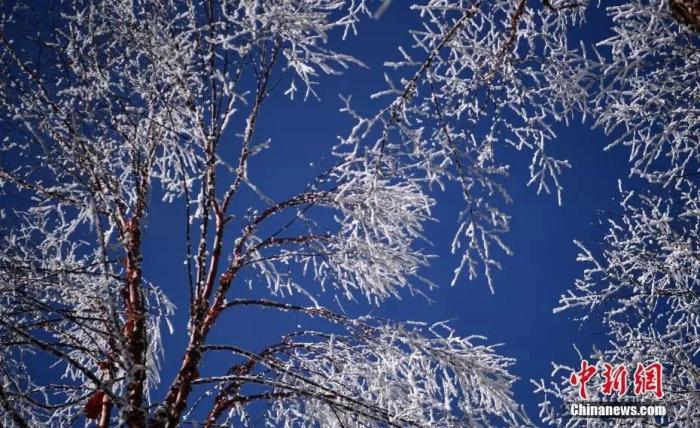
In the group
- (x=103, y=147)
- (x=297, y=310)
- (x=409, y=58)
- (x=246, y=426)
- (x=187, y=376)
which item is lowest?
(x=246, y=426)

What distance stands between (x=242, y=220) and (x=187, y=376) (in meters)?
1.41

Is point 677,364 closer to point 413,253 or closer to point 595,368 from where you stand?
point 595,368

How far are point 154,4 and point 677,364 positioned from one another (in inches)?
241

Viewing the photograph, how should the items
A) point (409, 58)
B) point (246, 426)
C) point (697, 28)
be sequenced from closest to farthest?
point (697, 28), point (409, 58), point (246, 426)

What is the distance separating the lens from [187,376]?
377 cm

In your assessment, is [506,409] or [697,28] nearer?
[697,28]

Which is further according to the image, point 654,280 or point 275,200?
point 654,280

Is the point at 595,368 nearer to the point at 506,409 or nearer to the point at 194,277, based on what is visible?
the point at 506,409

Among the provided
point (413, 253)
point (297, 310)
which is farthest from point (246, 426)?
point (413, 253)

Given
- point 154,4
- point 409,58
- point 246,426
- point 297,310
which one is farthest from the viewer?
point 297,310

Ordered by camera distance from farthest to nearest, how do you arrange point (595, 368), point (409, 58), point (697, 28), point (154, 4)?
point (595, 368)
point (154, 4)
point (409, 58)
point (697, 28)

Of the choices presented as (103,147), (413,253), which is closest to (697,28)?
(413,253)

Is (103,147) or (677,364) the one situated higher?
(103,147)

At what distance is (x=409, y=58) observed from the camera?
9.09 ft
